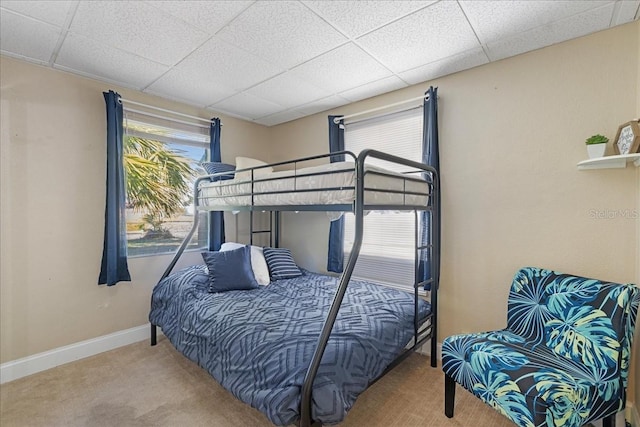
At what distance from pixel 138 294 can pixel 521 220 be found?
3.43 metres

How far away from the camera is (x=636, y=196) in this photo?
181 centimetres

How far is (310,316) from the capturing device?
2037mm

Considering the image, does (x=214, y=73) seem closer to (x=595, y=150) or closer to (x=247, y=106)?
(x=247, y=106)

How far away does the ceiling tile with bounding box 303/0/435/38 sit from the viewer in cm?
166

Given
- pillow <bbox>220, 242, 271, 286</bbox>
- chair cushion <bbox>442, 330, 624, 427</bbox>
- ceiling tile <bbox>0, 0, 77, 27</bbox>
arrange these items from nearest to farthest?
1. chair cushion <bbox>442, 330, 624, 427</bbox>
2. ceiling tile <bbox>0, 0, 77, 27</bbox>
3. pillow <bbox>220, 242, 271, 286</bbox>

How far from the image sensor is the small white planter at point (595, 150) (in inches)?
70.9

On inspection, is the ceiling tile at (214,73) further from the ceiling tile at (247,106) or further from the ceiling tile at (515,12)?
the ceiling tile at (515,12)

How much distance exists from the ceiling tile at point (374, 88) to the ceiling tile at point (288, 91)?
231mm

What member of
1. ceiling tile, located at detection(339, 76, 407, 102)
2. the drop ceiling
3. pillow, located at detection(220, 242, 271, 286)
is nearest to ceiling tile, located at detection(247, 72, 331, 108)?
the drop ceiling

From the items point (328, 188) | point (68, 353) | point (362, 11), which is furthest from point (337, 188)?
point (68, 353)

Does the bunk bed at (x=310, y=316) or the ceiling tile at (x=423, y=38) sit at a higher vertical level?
the ceiling tile at (x=423, y=38)

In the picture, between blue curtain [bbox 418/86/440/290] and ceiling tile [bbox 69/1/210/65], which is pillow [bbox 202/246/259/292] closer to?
blue curtain [bbox 418/86/440/290]

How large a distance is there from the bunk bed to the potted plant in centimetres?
93

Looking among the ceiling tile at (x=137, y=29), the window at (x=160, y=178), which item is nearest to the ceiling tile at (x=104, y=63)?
the ceiling tile at (x=137, y=29)
